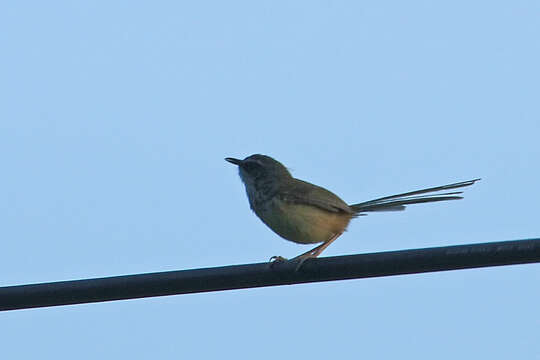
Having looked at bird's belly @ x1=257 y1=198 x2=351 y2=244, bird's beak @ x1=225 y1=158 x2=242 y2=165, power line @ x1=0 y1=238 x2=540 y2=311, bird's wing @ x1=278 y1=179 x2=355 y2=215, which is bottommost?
power line @ x1=0 y1=238 x2=540 y2=311

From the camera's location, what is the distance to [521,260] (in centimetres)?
512

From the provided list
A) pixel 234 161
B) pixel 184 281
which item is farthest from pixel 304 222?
pixel 184 281

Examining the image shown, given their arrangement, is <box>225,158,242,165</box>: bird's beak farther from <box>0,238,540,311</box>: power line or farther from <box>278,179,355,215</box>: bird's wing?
<box>0,238,540,311</box>: power line

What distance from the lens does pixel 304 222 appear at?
8.55m

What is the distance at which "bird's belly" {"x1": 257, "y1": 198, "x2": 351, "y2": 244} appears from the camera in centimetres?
856

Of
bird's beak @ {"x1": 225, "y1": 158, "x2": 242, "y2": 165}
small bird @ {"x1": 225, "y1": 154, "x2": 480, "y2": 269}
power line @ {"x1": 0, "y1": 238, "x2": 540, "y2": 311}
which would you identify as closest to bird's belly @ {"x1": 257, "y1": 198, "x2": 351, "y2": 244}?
small bird @ {"x1": 225, "y1": 154, "x2": 480, "y2": 269}

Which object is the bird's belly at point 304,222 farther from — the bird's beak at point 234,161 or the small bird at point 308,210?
the bird's beak at point 234,161

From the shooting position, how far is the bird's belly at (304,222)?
856 cm

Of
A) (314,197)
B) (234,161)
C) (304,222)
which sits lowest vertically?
(304,222)

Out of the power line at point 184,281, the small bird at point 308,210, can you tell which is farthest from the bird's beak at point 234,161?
the power line at point 184,281

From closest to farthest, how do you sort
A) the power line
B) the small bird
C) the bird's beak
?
the power line < the small bird < the bird's beak

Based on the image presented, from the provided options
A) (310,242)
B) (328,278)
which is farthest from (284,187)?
(328,278)

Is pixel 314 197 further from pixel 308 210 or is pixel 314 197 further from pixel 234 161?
pixel 234 161

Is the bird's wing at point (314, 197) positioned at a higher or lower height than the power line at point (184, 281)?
higher
